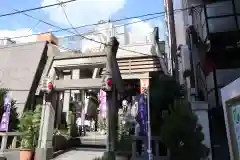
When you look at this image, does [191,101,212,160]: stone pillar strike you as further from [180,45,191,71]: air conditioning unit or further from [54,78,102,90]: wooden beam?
Answer: [180,45,191,71]: air conditioning unit

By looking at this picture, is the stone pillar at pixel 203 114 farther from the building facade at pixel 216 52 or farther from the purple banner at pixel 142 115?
the purple banner at pixel 142 115

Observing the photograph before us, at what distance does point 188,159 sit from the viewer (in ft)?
26.1

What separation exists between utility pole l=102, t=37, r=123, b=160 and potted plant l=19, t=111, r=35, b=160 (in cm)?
360

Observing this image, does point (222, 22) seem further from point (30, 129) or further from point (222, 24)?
point (30, 129)

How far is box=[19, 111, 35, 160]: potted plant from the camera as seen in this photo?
33.9 ft

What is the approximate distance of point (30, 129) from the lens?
11.1m

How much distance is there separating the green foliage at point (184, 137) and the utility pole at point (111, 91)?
240cm

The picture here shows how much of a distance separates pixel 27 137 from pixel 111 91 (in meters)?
4.49

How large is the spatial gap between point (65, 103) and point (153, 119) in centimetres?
838

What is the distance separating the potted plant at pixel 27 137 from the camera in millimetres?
10336

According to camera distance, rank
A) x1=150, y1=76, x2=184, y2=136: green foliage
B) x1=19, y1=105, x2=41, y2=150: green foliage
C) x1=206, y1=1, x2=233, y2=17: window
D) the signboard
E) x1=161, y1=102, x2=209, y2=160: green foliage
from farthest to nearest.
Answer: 1. x1=206, y1=1, x2=233, y2=17: window
2. x1=19, y1=105, x2=41, y2=150: green foliage
3. x1=150, y1=76, x2=184, y2=136: green foliage
4. x1=161, y1=102, x2=209, y2=160: green foliage
5. the signboard

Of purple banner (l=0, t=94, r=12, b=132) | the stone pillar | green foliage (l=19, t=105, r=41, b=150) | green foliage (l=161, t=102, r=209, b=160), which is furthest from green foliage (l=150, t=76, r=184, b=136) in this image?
purple banner (l=0, t=94, r=12, b=132)

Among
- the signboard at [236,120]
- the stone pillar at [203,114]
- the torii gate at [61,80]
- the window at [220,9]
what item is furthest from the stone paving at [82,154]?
the window at [220,9]

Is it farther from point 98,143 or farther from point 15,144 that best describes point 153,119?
point 15,144
